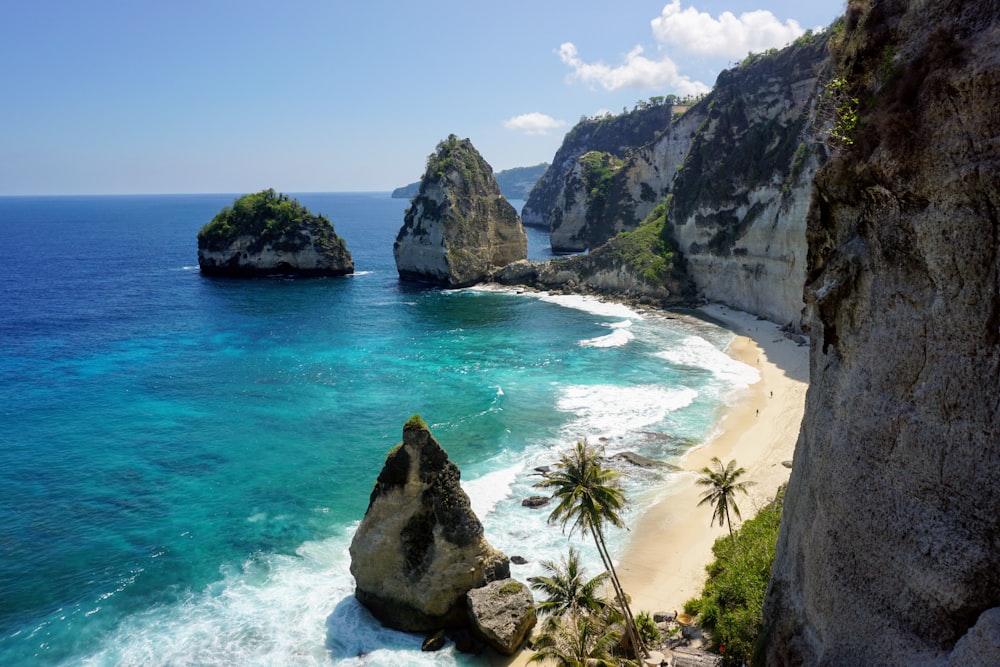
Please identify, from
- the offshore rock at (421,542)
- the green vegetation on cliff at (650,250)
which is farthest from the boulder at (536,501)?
the green vegetation on cliff at (650,250)

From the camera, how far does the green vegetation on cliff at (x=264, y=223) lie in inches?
4414

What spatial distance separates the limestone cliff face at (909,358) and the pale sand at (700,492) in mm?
13440

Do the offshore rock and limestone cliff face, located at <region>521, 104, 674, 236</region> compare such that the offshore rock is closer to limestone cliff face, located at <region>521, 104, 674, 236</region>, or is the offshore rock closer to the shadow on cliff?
the shadow on cliff

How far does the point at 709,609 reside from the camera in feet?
79.6

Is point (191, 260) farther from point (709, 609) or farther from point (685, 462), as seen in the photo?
point (709, 609)

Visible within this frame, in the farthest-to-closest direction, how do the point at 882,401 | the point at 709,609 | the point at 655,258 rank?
1. the point at 655,258
2. the point at 709,609
3. the point at 882,401

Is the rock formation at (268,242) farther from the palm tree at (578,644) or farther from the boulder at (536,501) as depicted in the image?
the palm tree at (578,644)

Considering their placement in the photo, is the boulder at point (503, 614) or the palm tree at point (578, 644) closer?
the palm tree at point (578, 644)

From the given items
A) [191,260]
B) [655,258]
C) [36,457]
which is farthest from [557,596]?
[191,260]

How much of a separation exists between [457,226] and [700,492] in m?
71.4

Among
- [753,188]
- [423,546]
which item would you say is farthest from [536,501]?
[753,188]

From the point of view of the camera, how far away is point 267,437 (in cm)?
4466

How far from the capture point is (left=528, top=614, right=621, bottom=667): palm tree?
870 inches

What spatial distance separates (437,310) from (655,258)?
2971 centimetres
